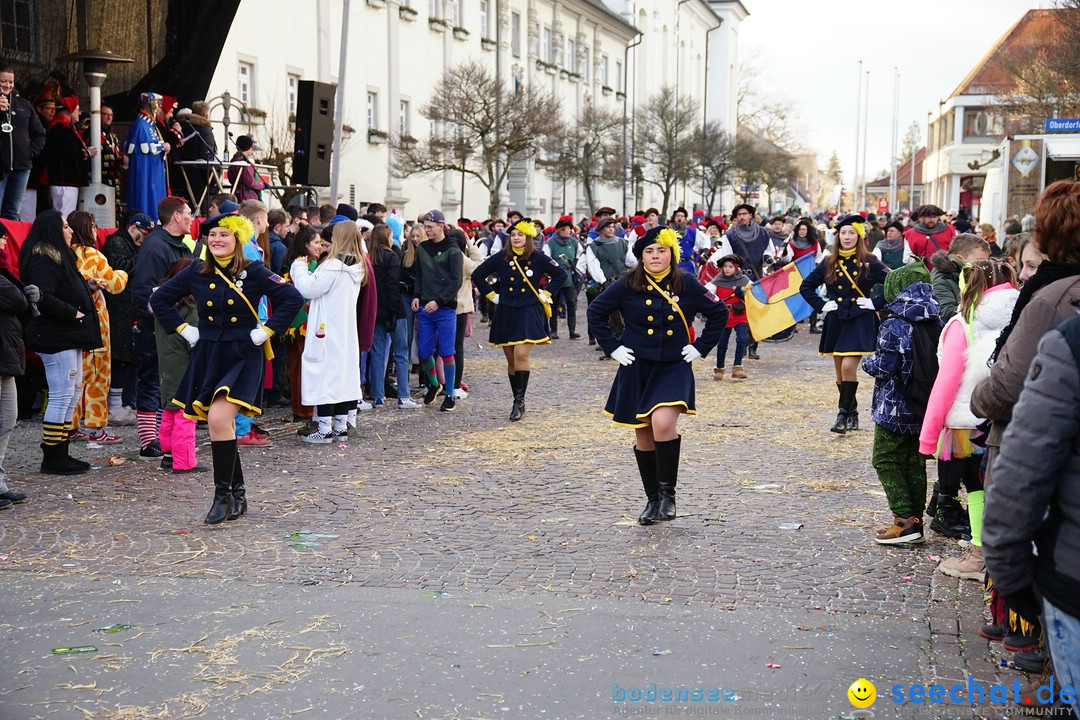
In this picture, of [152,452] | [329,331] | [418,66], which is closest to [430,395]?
[329,331]

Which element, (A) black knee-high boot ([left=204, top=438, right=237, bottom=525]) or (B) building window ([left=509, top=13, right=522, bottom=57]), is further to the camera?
(B) building window ([left=509, top=13, right=522, bottom=57])

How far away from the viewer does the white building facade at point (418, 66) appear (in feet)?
92.1

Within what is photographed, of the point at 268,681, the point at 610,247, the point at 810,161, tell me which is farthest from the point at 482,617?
the point at 810,161

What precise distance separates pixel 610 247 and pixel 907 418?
13.0 m

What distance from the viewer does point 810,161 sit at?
469 ft

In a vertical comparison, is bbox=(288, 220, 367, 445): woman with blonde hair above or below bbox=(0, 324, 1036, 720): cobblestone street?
above

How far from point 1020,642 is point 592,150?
4440 centimetres

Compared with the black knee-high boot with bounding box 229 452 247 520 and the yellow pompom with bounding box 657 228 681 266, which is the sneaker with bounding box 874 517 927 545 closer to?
the yellow pompom with bounding box 657 228 681 266

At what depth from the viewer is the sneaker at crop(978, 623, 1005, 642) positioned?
18.1 feet

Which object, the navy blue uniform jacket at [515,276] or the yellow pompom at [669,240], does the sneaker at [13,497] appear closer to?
the yellow pompom at [669,240]

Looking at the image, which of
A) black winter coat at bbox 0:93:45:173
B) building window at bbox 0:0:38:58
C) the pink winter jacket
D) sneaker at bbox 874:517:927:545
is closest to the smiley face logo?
the pink winter jacket

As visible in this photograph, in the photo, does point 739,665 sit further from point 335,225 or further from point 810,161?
point 810,161

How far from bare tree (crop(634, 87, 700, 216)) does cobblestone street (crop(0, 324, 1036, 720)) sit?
163ft

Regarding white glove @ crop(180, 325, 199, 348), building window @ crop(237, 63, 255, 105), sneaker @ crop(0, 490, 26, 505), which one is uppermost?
building window @ crop(237, 63, 255, 105)
